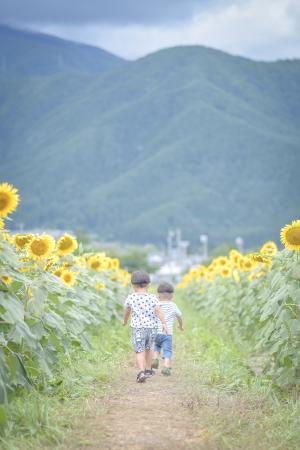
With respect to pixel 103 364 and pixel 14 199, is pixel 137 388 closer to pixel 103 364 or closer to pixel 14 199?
pixel 103 364

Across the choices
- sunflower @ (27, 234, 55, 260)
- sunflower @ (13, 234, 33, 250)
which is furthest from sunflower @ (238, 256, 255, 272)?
sunflower @ (27, 234, 55, 260)

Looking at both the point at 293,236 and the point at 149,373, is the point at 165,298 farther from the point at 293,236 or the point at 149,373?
the point at 293,236

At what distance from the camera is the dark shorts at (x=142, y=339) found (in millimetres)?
8703

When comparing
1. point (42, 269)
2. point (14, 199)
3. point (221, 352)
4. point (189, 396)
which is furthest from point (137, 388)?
point (221, 352)

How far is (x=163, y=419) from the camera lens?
6.48 m

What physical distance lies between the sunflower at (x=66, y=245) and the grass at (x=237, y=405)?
178cm

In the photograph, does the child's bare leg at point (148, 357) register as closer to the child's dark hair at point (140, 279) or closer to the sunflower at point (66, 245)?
the child's dark hair at point (140, 279)

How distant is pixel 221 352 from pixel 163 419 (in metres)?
4.60

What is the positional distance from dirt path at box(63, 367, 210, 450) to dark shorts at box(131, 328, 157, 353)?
2.43ft

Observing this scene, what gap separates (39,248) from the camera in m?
7.93

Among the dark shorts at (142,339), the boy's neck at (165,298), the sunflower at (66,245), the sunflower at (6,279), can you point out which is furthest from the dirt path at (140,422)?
the sunflower at (66,245)

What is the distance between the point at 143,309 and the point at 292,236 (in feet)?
5.98

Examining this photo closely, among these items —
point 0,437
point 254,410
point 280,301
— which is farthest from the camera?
point 280,301

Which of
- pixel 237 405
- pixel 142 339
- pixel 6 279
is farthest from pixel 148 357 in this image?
pixel 6 279
